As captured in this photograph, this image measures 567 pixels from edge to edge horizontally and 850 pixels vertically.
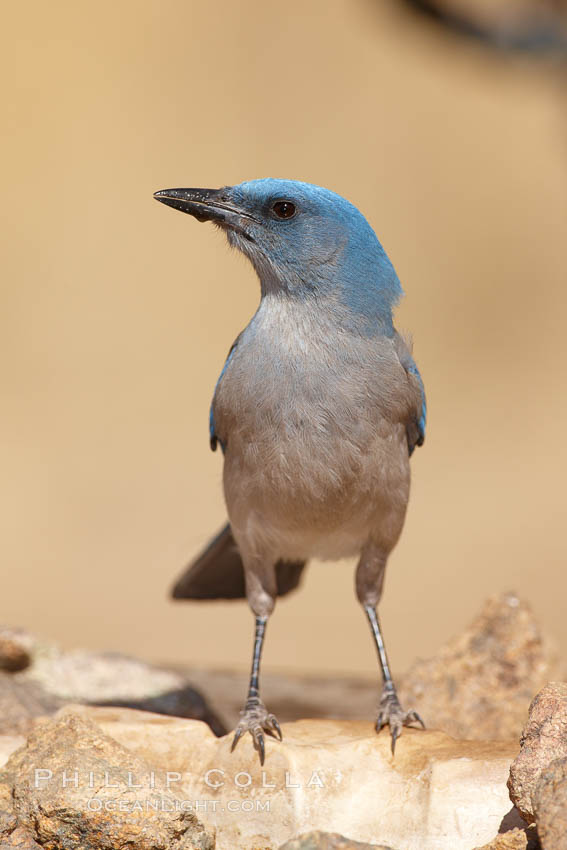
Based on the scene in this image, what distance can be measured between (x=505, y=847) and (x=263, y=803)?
98cm

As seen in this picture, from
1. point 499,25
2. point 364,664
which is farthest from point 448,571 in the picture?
point 499,25

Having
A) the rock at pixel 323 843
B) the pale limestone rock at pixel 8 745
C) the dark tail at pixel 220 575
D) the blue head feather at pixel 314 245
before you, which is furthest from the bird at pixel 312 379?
the rock at pixel 323 843

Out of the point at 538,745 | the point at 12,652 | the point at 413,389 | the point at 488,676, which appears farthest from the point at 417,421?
the point at 12,652

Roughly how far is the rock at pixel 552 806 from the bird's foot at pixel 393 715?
1.20 m

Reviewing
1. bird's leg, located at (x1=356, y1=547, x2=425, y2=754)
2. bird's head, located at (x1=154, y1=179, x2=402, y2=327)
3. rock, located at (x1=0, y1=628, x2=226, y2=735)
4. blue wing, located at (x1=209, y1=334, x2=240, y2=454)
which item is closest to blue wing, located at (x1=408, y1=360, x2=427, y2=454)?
bird's head, located at (x1=154, y1=179, x2=402, y2=327)

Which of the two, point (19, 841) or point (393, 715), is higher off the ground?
point (393, 715)

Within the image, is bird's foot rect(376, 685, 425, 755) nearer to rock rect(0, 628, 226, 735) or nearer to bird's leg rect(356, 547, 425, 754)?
bird's leg rect(356, 547, 425, 754)

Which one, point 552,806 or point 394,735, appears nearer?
point 552,806

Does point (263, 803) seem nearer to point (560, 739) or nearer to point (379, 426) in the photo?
point (560, 739)

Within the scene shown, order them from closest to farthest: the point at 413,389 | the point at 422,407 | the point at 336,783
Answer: the point at 336,783 < the point at 413,389 < the point at 422,407

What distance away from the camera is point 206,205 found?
16.1 ft

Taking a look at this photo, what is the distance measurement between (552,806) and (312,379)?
2154mm

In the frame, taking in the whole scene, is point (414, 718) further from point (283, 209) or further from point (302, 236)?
point (283, 209)

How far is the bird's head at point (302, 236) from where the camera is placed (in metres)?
4.85
